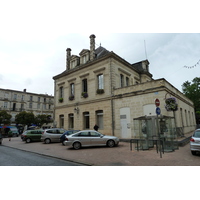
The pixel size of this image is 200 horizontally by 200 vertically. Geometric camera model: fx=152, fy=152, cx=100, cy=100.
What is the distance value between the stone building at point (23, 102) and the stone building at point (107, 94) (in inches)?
1114

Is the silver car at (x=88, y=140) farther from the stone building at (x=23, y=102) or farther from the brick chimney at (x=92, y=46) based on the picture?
the stone building at (x=23, y=102)

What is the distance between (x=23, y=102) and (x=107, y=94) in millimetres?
39041

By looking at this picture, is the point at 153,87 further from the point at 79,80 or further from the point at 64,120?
the point at 64,120

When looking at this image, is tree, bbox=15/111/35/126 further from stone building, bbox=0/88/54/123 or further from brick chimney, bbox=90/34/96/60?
brick chimney, bbox=90/34/96/60

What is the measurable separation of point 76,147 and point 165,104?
8.05m

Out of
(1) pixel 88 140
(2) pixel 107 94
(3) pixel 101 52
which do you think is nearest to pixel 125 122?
(2) pixel 107 94

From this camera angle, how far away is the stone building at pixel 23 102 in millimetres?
44156

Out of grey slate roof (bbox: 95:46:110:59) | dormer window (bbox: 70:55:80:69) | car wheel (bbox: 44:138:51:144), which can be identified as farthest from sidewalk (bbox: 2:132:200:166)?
dormer window (bbox: 70:55:80:69)

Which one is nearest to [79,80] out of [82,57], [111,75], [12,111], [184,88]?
[82,57]

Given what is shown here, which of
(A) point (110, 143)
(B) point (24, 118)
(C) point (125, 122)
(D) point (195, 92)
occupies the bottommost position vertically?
(A) point (110, 143)

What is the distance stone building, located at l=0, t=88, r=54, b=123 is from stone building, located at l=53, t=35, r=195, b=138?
2830 cm

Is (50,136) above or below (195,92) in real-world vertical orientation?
below

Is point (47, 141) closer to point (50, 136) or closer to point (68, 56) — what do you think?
point (50, 136)

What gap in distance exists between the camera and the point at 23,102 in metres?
47.3
